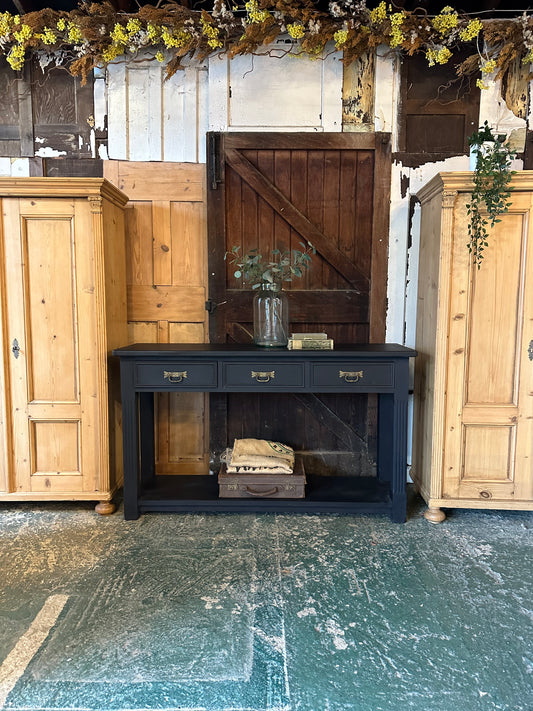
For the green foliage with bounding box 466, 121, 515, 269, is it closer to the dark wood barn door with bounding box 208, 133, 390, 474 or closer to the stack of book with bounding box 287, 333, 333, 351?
the dark wood barn door with bounding box 208, 133, 390, 474

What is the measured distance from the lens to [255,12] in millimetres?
2486

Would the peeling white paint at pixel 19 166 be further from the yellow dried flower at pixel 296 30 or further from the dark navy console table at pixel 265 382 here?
the yellow dried flower at pixel 296 30

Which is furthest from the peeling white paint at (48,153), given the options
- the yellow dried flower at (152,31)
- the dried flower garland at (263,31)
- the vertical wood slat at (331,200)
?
the vertical wood slat at (331,200)

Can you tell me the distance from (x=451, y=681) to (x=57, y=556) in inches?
67.8

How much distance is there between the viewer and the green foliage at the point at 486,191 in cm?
223

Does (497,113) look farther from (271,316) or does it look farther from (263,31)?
(271,316)

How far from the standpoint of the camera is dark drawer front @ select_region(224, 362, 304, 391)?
240cm

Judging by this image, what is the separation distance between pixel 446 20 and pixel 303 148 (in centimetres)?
101

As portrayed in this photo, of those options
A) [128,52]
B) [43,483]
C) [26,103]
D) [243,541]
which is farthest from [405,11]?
[43,483]

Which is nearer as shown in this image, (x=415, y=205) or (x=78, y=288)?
(x=78, y=288)

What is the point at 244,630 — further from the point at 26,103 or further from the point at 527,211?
the point at 26,103

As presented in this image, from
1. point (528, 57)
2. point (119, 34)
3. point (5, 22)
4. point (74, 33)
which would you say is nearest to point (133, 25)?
point (119, 34)

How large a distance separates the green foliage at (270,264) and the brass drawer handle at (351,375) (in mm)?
611

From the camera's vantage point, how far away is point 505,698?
54.4 inches
